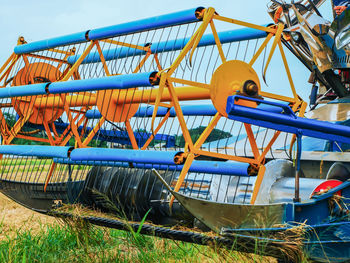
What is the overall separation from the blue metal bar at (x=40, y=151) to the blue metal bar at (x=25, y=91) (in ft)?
1.74

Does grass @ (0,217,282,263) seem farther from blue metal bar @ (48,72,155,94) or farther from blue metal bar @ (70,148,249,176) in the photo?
blue metal bar @ (48,72,155,94)

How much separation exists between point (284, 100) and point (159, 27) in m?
1.30

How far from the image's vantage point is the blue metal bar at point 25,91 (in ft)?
14.1

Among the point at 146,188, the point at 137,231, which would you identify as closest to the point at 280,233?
the point at 137,231

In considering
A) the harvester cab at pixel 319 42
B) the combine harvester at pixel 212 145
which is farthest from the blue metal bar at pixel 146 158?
the harvester cab at pixel 319 42

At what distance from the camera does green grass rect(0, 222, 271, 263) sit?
3.20 meters

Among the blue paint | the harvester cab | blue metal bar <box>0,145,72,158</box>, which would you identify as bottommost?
blue metal bar <box>0,145,72,158</box>

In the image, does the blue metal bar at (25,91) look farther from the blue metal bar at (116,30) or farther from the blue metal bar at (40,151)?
the blue metal bar at (116,30)

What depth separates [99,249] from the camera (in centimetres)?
363

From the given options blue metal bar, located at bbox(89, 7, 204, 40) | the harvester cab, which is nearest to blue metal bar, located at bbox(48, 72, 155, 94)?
blue metal bar, located at bbox(89, 7, 204, 40)

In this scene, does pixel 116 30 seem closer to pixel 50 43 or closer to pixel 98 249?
pixel 50 43

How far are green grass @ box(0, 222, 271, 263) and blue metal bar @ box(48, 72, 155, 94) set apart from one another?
1109 millimetres

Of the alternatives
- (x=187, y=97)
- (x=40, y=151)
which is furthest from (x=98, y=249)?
(x=187, y=97)

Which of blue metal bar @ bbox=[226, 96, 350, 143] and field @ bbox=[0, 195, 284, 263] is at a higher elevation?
blue metal bar @ bbox=[226, 96, 350, 143]
